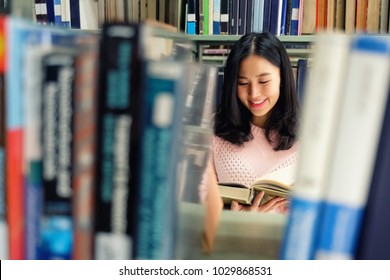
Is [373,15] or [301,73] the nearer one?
[373,15]

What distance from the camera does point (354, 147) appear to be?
347mm

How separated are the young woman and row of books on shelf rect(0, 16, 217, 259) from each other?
116 cm

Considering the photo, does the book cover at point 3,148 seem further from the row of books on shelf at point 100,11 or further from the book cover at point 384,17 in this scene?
the book cover at point 384,17

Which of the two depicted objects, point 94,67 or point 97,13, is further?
point 97,13

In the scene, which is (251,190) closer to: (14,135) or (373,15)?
(14,135)

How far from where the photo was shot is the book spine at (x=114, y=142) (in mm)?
355

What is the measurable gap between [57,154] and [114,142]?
57mm

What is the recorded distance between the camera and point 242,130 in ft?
5.76

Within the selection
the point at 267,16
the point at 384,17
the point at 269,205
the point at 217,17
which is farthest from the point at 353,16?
the point at 269,205

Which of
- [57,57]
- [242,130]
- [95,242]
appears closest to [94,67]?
[57,57]

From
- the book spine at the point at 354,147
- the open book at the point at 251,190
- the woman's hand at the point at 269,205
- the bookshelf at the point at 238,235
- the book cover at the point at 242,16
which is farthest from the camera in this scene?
the book cover at the point at 242,16

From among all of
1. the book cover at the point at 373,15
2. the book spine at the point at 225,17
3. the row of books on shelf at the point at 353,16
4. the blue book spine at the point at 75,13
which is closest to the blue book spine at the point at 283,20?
the row of books on shelf at the point at 353,16
